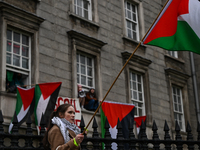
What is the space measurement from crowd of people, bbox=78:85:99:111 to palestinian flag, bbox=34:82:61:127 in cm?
298

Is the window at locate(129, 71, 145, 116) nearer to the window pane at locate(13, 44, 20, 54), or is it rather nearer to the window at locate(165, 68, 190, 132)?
the window at locate(165, 68, 190, 132)

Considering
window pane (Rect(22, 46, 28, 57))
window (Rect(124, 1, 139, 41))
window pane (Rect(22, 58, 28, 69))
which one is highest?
window (Rect(124, 1, 139, 41))

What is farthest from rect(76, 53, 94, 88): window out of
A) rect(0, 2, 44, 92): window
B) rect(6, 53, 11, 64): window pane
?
rect(6, 53, 11, 64): window pane

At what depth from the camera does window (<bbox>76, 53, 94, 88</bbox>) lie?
1545 cm

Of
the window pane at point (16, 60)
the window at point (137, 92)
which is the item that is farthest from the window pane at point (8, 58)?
the window at point (137, 92)

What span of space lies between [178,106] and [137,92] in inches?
137

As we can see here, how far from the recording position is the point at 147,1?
20266mm

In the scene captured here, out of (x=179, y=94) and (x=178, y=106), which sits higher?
(x=179, y=94)

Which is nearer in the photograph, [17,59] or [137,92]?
[17,59]

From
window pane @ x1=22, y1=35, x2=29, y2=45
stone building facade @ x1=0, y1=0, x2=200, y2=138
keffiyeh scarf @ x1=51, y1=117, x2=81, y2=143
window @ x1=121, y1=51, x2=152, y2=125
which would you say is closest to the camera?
keffiyeh scarf @ x1=51, y1=117, x2=81, y2=143

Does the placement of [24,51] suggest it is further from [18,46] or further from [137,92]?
[137,92]

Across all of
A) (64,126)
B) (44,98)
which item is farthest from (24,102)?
(64,126)

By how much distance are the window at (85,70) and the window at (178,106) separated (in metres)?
6.23

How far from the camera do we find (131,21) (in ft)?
62.2
